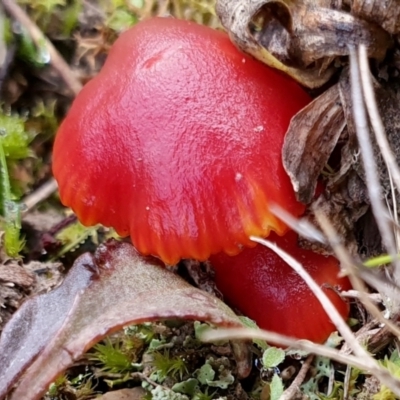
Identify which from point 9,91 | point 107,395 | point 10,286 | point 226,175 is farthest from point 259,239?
point 9,91

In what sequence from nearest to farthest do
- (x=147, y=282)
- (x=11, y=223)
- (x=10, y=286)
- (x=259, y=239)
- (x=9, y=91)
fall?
(x=259, y=239), (x=147, y=282), (x=10, y=286), (x=11, y=223), (x=9, y=91)

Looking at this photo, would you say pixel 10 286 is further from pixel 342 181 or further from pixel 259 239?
pixel 342 181

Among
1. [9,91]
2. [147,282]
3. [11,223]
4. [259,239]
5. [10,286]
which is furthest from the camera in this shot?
[9,91]

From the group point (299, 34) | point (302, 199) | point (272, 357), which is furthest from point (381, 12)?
point (272, 357)

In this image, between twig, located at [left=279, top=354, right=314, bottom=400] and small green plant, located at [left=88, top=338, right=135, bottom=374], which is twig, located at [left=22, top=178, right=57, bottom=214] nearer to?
small green plant, located at [left=88, top=338, right=135, bottom=374]

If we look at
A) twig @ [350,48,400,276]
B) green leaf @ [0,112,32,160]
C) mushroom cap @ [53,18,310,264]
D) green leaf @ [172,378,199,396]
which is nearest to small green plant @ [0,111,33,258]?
green leaf @ [0,112,32,160]

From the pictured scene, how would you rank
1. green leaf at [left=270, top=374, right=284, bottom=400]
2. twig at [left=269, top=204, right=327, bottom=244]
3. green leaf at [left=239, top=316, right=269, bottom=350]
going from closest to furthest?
1. twig at [left=269, top=204, right=327, bottom=244]
2. green leaf at [left=270, top=374, right=284, bottom=400]
3. green leaf at [left=239, top=316, right=269, bottom=350]

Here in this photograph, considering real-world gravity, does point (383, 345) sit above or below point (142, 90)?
below
